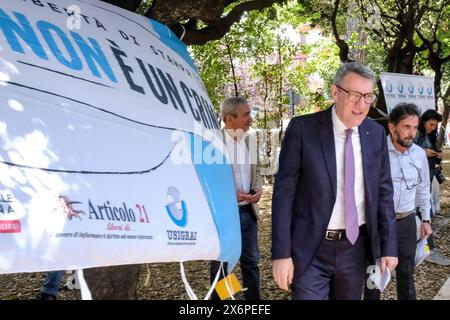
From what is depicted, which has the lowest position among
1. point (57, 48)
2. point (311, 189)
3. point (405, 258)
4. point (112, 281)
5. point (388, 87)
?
point (112, 281)

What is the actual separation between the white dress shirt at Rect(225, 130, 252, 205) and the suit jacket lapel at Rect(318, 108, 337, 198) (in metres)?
1.34

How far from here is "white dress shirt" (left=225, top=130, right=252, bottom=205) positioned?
13.3ft

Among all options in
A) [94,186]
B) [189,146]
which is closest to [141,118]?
[189,146]

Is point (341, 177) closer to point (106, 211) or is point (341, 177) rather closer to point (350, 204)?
point (350, 204)

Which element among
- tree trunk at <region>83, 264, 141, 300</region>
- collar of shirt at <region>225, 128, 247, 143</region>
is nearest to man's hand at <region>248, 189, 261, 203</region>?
collar of shirt at <region>225, 128, 247, 143</region>

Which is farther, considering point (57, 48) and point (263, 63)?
point (263, 63)

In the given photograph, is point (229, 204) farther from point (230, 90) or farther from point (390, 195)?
point (230, 90)

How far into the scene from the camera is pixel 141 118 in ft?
7.64

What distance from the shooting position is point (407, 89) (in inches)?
251

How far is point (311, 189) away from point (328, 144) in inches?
10.8

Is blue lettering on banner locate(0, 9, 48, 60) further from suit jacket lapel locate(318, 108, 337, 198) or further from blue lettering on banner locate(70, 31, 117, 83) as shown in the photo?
suit jacket lapel locate(318, 108, 337, 198)

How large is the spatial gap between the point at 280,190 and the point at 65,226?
1319mm

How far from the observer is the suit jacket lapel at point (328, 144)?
2684mm

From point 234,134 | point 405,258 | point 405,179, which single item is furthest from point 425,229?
point 234,134
